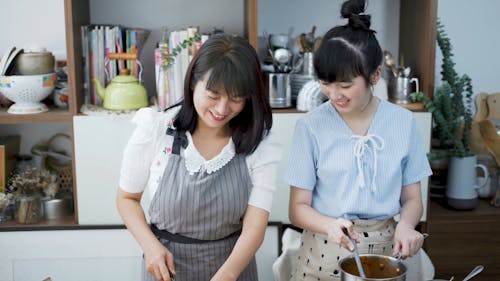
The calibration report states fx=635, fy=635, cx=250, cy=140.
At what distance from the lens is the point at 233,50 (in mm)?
1188

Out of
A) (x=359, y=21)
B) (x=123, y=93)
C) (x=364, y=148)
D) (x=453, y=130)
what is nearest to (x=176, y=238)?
(x=364, y=148)

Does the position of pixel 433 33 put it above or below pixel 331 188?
above

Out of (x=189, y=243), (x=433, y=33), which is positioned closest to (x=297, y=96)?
(x=433, y=33)

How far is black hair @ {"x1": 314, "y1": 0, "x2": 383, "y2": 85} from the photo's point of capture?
127 centimetres

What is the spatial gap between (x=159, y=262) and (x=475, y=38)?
1690 millimetres

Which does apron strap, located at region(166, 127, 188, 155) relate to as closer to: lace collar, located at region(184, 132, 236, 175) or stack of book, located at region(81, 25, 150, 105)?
lace collar, located at region(184, 132, 236, 175)

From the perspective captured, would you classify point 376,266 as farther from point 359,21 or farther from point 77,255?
point 77,255

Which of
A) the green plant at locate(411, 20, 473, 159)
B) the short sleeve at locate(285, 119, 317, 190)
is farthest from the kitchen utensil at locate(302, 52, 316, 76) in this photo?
the short sleeve at locate(285, 119, 317, 190)

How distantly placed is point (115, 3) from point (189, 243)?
125cm

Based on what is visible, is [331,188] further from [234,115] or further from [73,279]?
[73,279]

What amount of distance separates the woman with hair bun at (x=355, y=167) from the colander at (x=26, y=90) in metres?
1.06

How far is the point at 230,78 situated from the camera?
1.17 meters

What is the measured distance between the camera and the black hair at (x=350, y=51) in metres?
1.27

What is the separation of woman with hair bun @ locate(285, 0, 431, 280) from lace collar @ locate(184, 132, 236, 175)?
15cm
